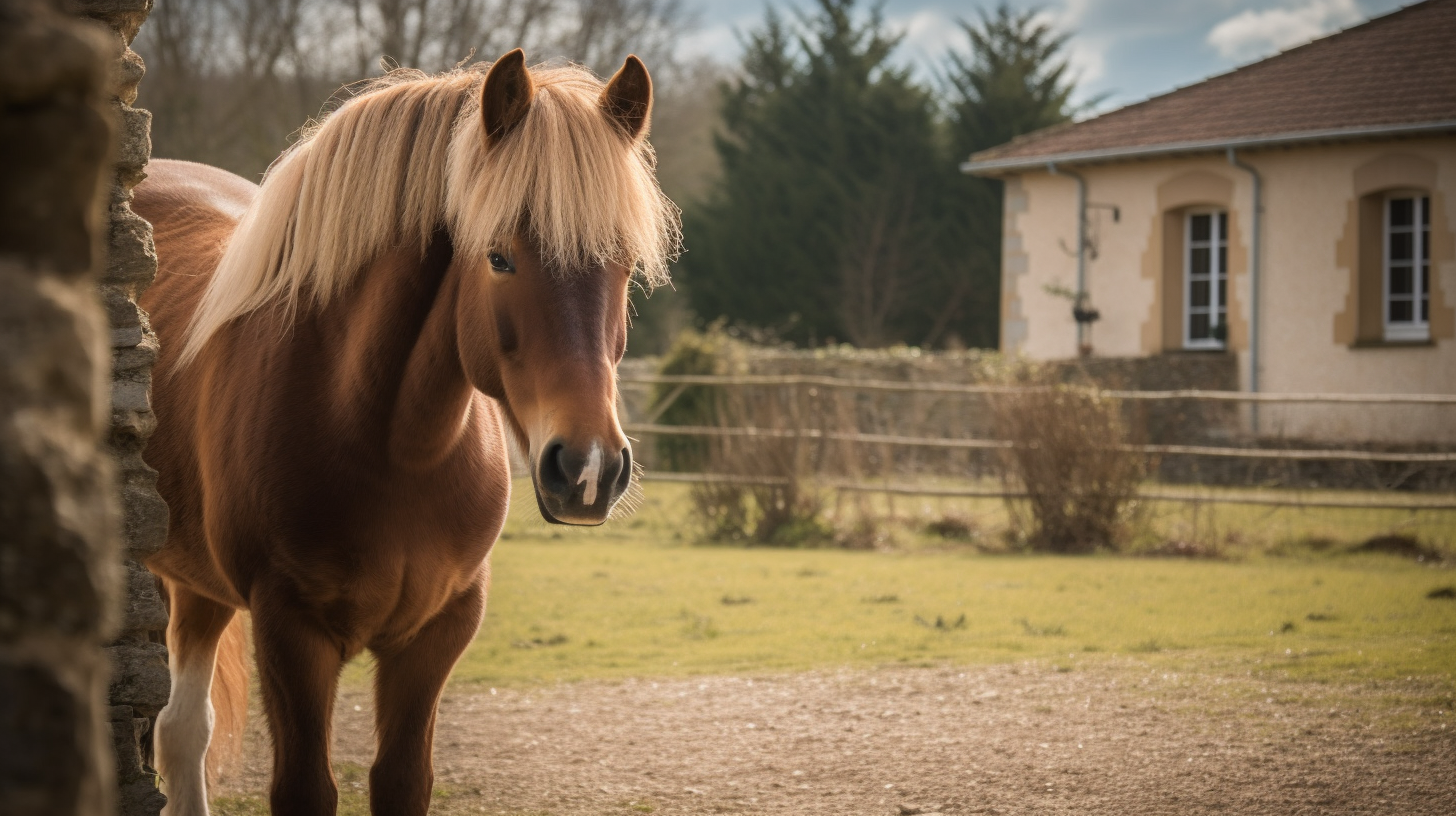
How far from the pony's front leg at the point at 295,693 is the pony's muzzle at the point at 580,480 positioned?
758 millimetres

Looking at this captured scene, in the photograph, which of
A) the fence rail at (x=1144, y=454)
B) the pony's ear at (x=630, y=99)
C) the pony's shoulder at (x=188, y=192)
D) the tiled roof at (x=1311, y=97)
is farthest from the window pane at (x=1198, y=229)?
the pony's ear at (x=630, y=99)

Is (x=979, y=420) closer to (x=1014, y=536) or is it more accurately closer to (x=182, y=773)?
(x=1014, y=536)

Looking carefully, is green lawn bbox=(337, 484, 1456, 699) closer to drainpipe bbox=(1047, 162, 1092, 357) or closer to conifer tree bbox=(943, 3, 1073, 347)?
drainpipe bbox=(1047, 162, 1092, 357)

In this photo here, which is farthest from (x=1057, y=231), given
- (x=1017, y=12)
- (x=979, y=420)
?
(x=1017, y=12)

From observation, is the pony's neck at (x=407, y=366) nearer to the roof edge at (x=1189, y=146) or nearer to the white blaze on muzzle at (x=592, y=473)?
the white blaze on muzzle at (x=592, y=473)

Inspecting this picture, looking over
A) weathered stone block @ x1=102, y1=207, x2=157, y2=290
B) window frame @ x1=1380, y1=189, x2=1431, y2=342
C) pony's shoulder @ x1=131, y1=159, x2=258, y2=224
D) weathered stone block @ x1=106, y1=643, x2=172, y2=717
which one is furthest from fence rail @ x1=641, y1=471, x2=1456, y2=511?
weathered stone block @ x1=102, y1=207, x2=157, y2=290

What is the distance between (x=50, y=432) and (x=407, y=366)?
2.09 m

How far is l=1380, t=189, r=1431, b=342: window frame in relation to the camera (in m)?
15.4

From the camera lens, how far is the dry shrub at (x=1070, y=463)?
33.4ft

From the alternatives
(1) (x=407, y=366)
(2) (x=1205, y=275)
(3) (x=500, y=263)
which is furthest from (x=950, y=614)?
(2) (x=1205, y=275)

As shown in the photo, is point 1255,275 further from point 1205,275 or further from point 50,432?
point 50,432

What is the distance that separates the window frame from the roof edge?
94cm

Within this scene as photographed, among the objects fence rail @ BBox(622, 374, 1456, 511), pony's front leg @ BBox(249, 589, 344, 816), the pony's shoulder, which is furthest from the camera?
fence rail @ BBox(622, 374, 1456, 511)

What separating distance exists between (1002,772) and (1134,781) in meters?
0.45
